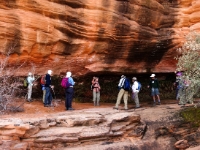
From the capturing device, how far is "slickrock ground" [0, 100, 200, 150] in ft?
29.1

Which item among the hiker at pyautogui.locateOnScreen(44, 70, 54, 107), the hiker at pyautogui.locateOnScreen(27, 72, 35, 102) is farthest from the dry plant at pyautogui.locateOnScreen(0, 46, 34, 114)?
the hiker at pyautogui.locateOnScreen(44, 70, 54, 107)

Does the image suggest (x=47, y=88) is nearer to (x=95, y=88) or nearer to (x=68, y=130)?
(x=95, y=88)

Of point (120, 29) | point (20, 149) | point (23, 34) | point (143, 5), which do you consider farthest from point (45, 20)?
point (20, 149)

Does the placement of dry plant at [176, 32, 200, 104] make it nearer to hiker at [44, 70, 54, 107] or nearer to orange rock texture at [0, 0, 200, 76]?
orange rock texture at [0, 0, 200, 76]

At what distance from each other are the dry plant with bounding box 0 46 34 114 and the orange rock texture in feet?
0.95

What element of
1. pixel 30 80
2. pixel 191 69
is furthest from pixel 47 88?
pixel 191 69

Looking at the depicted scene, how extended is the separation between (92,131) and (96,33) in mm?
5723

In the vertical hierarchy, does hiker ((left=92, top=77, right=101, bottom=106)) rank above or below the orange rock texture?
below

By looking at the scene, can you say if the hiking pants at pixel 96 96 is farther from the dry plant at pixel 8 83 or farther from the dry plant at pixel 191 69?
the dry plant at pixel 191 69

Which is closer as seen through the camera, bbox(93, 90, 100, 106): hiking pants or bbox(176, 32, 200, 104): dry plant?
bbox(176, 32, 200, 104): dry plant

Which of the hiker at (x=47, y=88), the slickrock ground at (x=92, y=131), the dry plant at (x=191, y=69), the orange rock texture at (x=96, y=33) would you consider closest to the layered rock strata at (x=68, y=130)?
the slickrock ground at (x=92, y=131)

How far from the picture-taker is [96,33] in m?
13.5

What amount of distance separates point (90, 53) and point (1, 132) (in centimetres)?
676

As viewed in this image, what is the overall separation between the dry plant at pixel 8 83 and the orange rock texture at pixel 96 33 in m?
0.29
